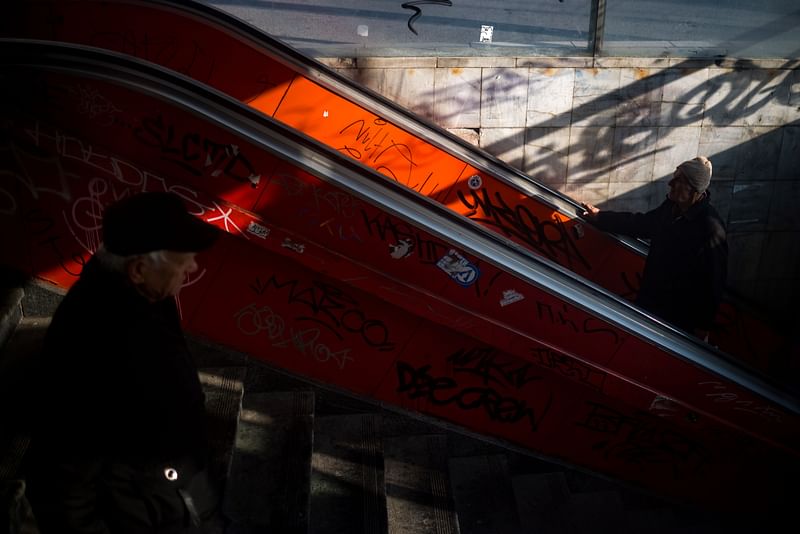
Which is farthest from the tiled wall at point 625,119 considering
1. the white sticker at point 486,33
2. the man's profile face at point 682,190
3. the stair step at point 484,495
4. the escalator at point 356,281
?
the stair step at point 484,495

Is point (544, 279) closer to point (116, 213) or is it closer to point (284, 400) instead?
point (284, 400)

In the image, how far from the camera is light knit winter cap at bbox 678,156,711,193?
4.21 m

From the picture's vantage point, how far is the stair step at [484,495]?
3.81m

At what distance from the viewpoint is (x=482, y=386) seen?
152 inches

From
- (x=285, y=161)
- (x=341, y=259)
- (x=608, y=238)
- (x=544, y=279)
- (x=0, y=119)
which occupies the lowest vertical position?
(x=608, y=238)

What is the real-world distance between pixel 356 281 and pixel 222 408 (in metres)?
0.95

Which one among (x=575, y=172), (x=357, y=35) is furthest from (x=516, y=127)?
(x=357, y=35)

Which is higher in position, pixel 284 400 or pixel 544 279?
pixel 544 279

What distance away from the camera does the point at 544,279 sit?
3525 millimetres

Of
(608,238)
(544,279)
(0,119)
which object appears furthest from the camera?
(608,238)

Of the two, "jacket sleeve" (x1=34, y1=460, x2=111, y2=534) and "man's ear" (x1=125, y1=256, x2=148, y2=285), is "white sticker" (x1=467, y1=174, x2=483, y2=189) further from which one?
"jacket sleeve" (x1=34, y1=460, x2=111, y2=534)

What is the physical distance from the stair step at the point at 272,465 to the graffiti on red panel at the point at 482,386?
1.97 feet

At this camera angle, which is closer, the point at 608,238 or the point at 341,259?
the point at 341,259

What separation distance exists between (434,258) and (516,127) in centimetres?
265
